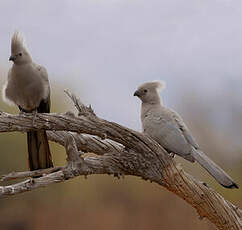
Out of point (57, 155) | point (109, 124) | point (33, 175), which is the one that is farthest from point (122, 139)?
point (57, 155)

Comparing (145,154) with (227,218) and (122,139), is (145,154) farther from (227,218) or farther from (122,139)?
(227,218)

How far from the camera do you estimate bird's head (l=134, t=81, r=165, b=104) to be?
11.0 feet

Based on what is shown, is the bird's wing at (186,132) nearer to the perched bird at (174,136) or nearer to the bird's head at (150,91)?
the perched bird at (174,136)

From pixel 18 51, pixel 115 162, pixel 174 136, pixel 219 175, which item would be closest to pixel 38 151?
pixel 115 162

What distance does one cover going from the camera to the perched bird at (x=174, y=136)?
2.91 m

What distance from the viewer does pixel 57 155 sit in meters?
4.56

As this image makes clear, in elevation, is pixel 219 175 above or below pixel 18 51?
below

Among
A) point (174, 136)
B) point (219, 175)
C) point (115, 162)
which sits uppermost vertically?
point (174, 136)

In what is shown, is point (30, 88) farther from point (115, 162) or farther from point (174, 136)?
point (174, 136)

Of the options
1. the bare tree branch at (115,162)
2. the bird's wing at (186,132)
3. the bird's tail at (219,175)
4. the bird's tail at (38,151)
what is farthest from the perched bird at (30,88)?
the bird's tail at (219,175)

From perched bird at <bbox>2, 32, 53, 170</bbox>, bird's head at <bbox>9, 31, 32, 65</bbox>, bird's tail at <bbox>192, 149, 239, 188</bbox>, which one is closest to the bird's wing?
bird's tail at <bbox>192, 149, 239, 188</bbox>

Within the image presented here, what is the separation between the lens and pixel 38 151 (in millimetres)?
3061

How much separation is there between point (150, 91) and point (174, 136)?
1.58ft

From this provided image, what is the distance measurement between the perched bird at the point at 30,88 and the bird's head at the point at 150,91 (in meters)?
0.67
